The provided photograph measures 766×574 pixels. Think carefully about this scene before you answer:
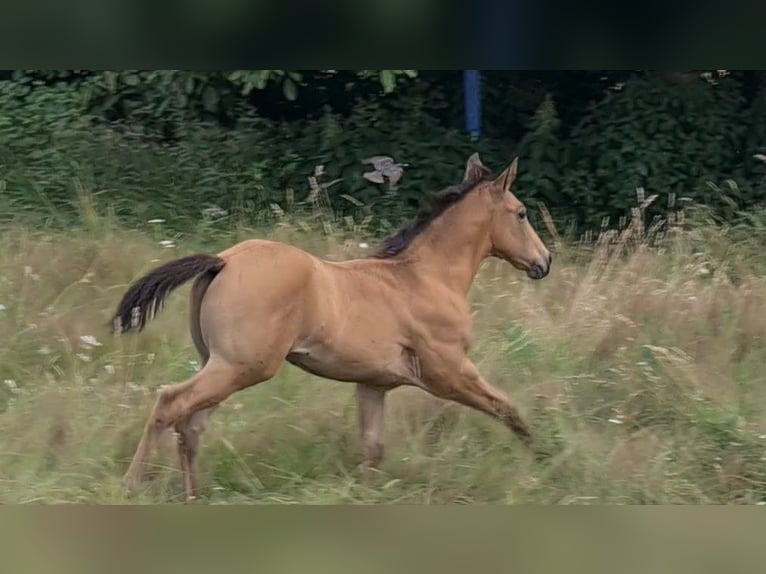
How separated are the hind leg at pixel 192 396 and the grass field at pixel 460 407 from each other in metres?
0.12

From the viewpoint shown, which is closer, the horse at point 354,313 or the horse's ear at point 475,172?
the horse at point 354,313

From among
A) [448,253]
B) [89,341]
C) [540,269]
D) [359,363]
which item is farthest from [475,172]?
[89,341]

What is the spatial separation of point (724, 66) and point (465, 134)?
22.9 ft

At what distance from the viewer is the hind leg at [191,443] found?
434 cm

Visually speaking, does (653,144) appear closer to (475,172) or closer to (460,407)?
(475,172)

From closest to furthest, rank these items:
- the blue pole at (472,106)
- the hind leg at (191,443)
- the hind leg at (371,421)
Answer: the hind leg at (191,443) → the hind leg at (371,421) → the blue pole at (472,106)

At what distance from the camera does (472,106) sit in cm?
955

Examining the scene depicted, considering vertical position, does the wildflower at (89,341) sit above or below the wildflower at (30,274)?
below

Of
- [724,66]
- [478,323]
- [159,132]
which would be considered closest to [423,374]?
[478,323]

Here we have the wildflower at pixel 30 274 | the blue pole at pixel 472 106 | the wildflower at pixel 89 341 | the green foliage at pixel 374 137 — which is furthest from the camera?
the blue pole at pixel 472 106

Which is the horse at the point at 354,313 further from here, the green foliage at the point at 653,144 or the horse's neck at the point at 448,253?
the green foliage at the point at 653,144

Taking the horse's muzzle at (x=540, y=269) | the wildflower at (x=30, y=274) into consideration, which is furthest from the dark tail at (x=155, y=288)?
the wildflower at (x=30, y=274)

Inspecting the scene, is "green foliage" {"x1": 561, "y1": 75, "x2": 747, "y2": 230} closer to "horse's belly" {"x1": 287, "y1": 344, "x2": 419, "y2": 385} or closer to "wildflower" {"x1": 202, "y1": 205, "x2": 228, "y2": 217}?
"wildflower" {"x1": 202, "y1": 205, "x2": 228, "y2": 217}

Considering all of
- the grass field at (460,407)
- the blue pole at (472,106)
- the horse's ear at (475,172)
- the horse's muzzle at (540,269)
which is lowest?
the grass field at (460,407)
